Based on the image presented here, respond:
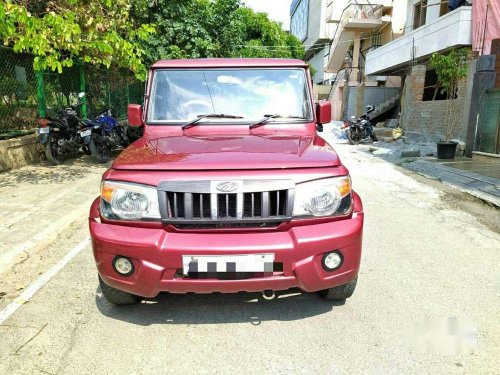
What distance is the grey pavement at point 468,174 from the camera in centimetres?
712

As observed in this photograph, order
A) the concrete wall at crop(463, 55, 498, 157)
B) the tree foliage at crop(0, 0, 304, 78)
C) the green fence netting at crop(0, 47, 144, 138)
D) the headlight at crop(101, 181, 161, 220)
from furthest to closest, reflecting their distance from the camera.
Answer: the concrete wall at crop(463, 55, 498, 157) → the green fence netting at crop(0, 47, 144, 138) → the tree foliage at crop(0, 0, 304, 78) → the headlight at crop(101, 181, 161, 220)

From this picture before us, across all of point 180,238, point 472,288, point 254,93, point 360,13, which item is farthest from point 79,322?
point 360,13

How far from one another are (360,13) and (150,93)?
24156 millimetres

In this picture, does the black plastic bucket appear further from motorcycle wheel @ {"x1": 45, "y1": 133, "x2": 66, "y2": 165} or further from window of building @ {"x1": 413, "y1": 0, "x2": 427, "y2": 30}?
motorcycle wheel @ {"x1": 45, "y1": 133, "x2": 66, "y2": 165}

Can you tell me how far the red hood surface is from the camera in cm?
261

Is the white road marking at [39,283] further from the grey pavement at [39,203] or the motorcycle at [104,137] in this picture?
the motorcycle at [104,137]

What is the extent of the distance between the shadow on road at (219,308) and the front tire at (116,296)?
3.9 inches

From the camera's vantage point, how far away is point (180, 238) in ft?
8.29

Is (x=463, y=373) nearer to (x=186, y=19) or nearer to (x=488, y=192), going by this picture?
(x=488, y=192)

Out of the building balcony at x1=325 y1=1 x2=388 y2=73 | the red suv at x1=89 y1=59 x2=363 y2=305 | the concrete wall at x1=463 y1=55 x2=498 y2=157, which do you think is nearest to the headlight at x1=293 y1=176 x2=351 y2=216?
the red suv at x1=89 y1=59 x2=363 y2=305

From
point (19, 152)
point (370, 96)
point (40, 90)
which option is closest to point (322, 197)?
point (19, 152)

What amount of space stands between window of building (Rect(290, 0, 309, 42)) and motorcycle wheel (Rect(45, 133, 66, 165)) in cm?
4459

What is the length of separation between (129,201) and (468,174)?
827 cm

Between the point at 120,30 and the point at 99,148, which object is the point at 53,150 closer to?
the point at 99,148
